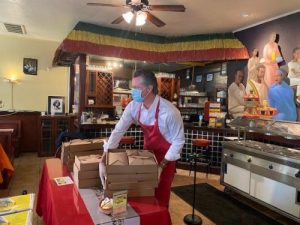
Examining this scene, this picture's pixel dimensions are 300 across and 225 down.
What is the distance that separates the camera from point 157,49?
17.5ft

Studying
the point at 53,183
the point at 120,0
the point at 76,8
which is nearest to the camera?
the point at 53,183

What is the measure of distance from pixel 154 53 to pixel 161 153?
3.61 metres

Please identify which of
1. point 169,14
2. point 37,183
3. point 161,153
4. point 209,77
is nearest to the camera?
point 161,153

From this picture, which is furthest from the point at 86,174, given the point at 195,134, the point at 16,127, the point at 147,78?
the point at 16,127

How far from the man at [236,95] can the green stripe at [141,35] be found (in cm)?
85

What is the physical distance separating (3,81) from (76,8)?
10.6ft

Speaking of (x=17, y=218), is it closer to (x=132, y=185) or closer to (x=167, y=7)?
(x=132, y=185)

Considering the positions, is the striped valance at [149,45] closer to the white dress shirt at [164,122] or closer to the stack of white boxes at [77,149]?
the stack of white boxes at [77,149]

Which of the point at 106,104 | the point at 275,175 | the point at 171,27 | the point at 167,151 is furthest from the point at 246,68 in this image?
the point at 167,151

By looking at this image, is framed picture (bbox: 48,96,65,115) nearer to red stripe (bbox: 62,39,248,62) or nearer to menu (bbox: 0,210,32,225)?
red stripe (bbox: 62,39,248,62)

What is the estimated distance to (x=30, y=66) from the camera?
239 inches

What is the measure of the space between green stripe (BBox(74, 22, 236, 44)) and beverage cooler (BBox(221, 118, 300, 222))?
7.00 feet

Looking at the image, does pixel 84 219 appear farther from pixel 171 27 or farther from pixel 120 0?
pixel 171 27

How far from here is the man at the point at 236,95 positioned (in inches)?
188
